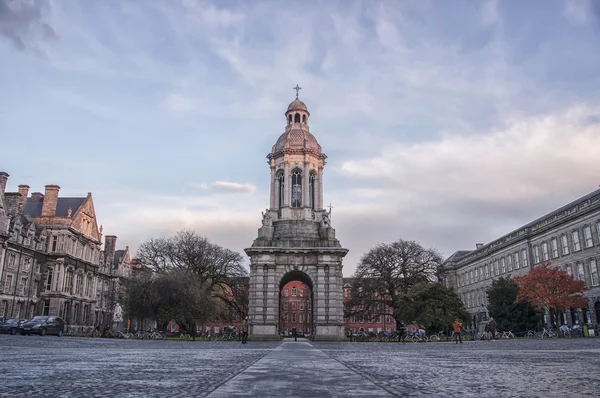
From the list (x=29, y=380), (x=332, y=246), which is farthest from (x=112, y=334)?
(x=29, y=380)

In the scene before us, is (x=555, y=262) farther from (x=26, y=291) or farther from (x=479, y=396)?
(x=26, y=291)

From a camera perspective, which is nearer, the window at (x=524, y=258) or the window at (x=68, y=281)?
the window at (x=524, y=258)

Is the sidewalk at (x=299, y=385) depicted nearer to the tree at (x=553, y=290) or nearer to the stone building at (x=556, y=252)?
the tree at (x=553, y=290)

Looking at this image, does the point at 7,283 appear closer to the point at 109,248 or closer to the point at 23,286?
the point at 23,286

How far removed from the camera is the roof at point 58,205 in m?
70.9

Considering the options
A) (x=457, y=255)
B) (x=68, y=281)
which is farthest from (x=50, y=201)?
(x=457, y=255)

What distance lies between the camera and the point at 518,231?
233 feet

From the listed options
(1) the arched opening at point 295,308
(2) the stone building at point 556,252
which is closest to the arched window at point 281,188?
(2) the stone building at point 556,252

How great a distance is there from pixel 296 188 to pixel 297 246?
7.11m

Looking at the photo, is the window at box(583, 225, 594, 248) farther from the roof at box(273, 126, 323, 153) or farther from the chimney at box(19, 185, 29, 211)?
the chimney at box(19, 185, 29, 211)

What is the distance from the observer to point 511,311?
2140 inches

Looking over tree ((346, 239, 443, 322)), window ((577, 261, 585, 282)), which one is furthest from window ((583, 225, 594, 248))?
tree ((346, 239, 443, 322))

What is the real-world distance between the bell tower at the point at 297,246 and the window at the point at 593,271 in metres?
28.2

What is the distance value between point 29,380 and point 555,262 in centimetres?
6408
